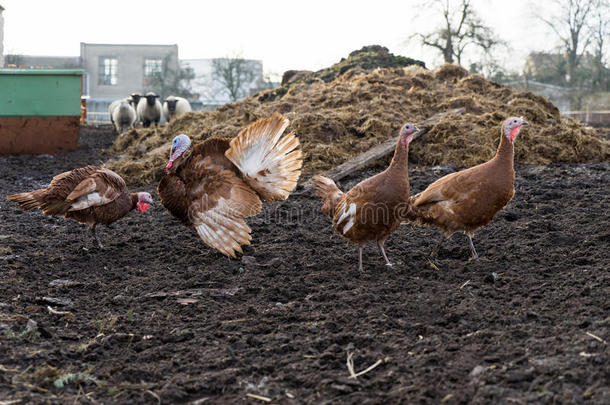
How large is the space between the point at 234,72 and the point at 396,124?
119 feet

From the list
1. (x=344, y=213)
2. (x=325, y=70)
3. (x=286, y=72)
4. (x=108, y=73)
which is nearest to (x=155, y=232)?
(x=344, y=213)

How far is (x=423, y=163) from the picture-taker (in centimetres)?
959

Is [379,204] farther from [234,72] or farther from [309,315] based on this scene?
[234,72]

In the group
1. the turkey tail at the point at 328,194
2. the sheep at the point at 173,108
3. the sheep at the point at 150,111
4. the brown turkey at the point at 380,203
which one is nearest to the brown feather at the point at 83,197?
the turkey tail at the point at 328,194

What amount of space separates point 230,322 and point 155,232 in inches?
119

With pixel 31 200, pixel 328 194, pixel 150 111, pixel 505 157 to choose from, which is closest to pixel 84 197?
pixel 31 200

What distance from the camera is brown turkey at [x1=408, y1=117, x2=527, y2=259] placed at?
5.05 meters

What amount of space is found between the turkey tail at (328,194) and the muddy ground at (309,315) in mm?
434

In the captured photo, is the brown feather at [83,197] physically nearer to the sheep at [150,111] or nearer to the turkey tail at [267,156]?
the turkey tail at [267,156]

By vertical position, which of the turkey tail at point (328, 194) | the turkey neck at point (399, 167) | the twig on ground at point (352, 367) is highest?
the turkey neck at point (399, 167)

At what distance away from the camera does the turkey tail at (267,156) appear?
5.66m

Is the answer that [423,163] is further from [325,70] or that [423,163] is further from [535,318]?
[325,70]

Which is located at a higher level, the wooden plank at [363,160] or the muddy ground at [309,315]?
the wooden plank at [363,160]

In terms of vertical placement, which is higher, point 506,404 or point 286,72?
point 286,72
